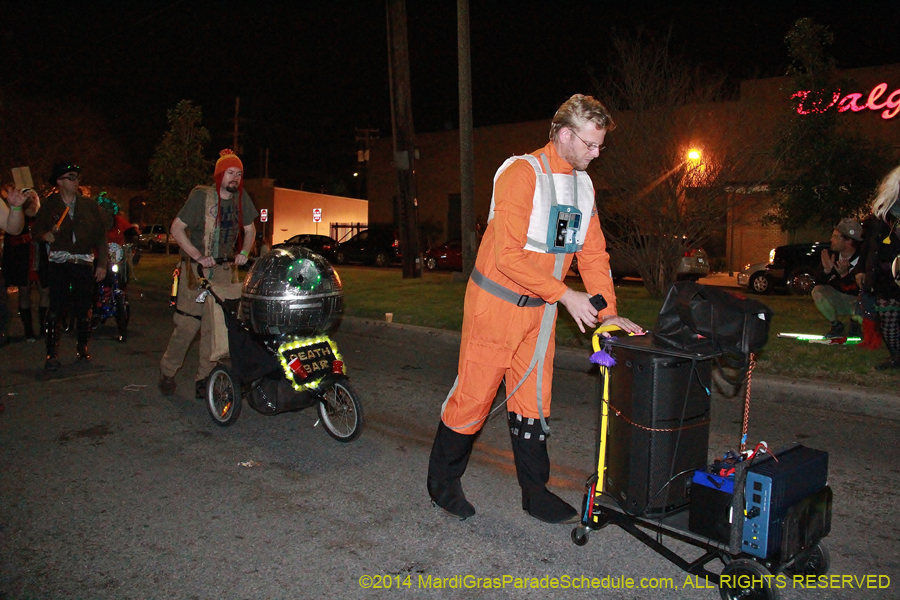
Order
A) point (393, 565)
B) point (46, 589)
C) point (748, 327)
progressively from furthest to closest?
point (393, 565)
point (46, 589)
point (748, 327)

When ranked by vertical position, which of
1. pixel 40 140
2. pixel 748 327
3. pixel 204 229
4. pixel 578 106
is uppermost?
pixel 40 140

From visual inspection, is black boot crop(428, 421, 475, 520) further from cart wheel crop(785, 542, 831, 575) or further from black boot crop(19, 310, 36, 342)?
black boot crop(19, 310, 36, 342)

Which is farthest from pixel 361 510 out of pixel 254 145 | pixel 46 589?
pixel 254 145

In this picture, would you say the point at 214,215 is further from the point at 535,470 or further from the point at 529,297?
the point at 535,470

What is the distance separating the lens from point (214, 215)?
20.2 feet

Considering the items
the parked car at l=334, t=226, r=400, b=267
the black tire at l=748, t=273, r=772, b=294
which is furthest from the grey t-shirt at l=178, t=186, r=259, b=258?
the parked car at l=334, t=226, r=400, b=267

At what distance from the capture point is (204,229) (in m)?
6.16

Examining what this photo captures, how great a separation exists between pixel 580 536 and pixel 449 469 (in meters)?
0.75

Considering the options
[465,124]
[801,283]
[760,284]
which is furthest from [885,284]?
[760,284]

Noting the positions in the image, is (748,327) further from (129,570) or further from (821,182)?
(821,182)

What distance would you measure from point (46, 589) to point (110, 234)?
7.97m

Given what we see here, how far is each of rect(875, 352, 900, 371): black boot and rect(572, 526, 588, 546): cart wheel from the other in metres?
5.01

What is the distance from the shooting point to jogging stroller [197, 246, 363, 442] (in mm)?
5285

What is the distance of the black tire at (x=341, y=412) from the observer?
5336 millimetres
